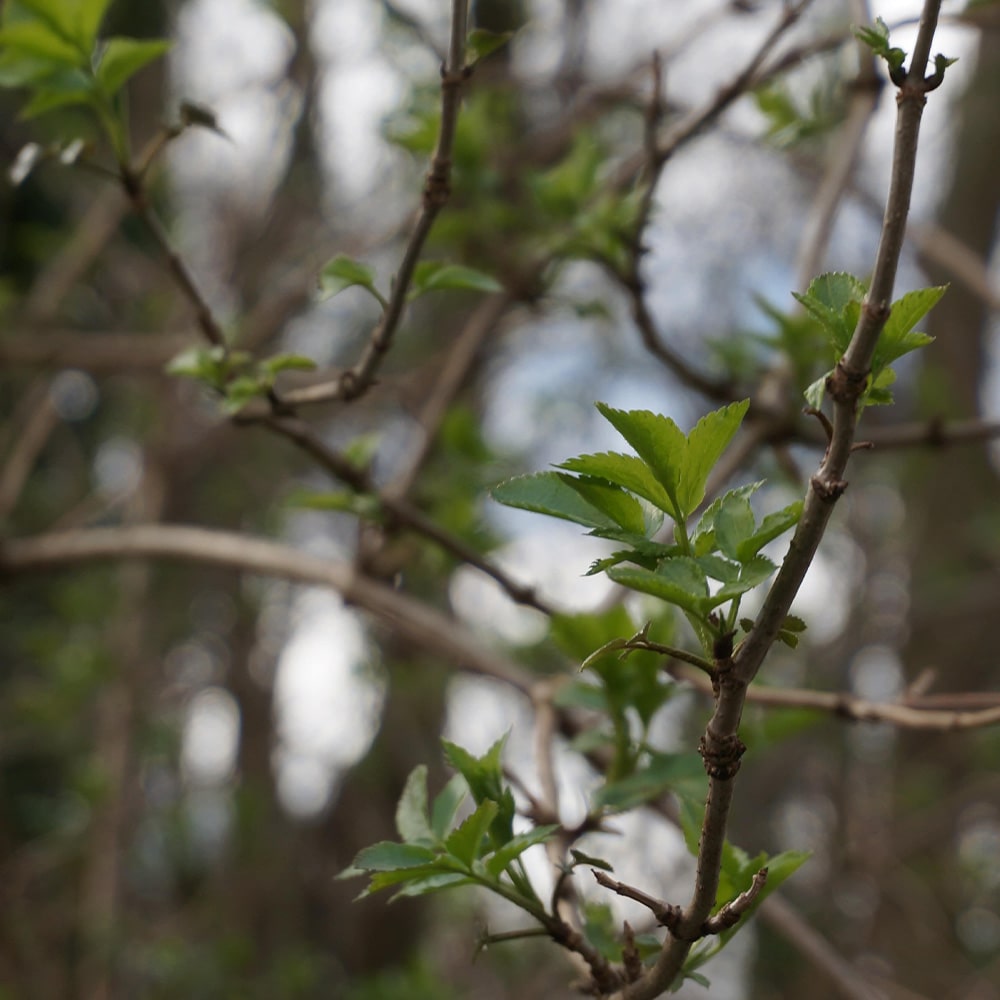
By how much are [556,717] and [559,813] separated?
21 cm

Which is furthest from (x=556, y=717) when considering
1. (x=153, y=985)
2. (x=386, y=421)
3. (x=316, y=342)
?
(x=316, y=342)

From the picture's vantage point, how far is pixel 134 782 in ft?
9.60

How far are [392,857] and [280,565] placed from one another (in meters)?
0.81

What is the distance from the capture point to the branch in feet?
3.73

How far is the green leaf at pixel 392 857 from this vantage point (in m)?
0.53

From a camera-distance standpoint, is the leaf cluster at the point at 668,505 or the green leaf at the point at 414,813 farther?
the green leaf at the point at 414,813

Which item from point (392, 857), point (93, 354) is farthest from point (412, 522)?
point (93, 354)

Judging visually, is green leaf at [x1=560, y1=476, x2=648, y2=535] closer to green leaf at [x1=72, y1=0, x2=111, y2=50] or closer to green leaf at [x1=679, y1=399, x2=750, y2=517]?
green leaf at [x1=679, y1=399, x2=750, y2=517]

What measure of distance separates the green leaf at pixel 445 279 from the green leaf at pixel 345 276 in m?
0.03

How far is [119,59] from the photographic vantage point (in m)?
0.87

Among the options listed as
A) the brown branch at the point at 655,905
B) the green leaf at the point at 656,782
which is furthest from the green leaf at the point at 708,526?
the green leaf at the point at 656,782

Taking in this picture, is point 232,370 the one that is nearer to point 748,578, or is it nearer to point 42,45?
point 42,45

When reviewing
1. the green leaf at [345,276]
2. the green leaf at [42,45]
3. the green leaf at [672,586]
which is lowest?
the green leaf at [672,586]

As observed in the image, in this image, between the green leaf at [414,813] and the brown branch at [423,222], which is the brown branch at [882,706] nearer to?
the green leaf at [414,813]
